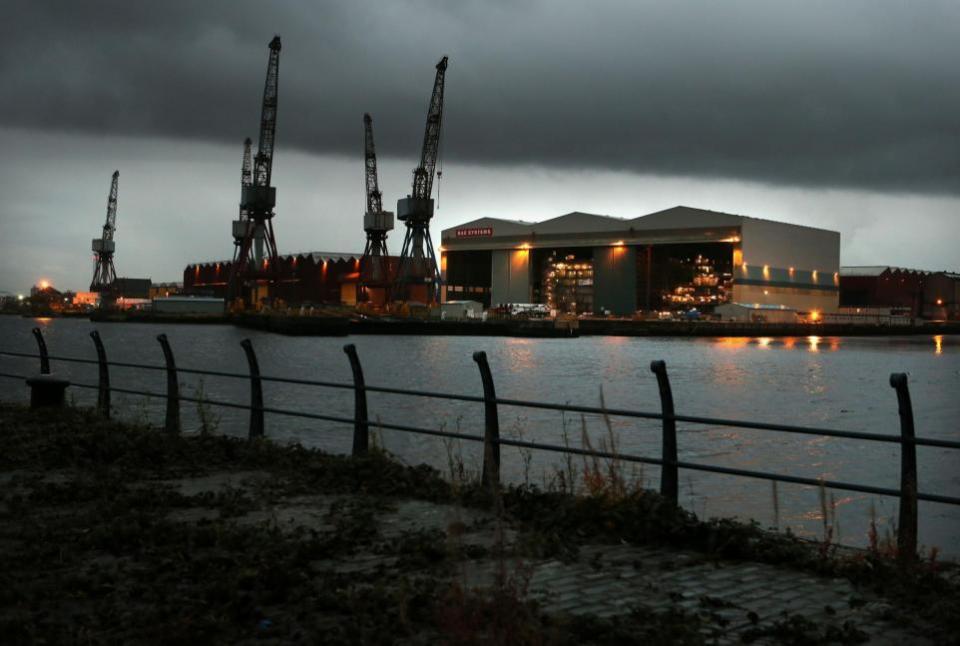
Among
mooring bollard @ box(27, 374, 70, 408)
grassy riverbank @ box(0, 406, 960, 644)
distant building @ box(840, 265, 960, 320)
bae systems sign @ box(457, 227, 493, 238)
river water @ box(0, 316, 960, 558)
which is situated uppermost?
bae systems sign @ box(457, 227, 493, 238)

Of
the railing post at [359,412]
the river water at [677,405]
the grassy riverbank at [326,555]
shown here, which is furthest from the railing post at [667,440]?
the railing post at [359,412]

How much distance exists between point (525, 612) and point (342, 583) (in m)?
1.90

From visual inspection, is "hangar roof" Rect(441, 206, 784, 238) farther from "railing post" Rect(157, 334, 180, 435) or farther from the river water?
"railing post" Rect(157, 334, 180, 435)

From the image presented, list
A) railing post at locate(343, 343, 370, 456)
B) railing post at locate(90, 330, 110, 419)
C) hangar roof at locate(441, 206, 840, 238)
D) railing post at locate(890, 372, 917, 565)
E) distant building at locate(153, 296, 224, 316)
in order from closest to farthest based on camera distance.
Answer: railing post at locate(890, 372, 917, 565)
railing post at locate(343, 343, 370, 456)
railing post at locate(90, 330, 110, 419)
hangar roof at locate(441, 206, 840, 238)
distant building at locate(153, 296, 224, 316)

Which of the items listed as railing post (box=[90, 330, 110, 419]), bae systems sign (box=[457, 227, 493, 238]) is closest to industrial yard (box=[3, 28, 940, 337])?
bae systems sign (box=[457, 227, 493, 238])

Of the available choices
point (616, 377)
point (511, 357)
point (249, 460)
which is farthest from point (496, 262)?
→ point (249, 460)

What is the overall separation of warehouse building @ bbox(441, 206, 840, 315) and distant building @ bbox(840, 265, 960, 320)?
96.4ft

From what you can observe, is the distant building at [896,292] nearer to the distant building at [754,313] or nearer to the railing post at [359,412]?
the distant building at [754,313]

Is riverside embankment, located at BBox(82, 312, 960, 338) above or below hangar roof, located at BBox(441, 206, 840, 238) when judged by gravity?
below

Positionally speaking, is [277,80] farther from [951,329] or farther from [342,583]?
[342,583]

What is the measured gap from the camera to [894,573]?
6965mm

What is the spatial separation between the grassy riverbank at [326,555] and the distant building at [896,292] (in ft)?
551

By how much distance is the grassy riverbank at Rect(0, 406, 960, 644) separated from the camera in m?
5.50

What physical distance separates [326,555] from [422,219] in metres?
133
